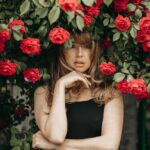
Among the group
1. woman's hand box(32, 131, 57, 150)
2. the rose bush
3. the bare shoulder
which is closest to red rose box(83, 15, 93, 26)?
the rose bush

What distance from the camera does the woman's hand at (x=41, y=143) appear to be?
4320 millimetres

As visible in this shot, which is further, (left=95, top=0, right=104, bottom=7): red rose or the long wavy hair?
the long wavy hair

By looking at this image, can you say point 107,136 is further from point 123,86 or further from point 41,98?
point 41,98

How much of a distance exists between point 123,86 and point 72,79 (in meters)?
0.36

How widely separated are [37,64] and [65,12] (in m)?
0.61

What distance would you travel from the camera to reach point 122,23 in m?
Answer: 4.15

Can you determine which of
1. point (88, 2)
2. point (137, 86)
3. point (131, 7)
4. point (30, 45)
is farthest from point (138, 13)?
point (30, 45)

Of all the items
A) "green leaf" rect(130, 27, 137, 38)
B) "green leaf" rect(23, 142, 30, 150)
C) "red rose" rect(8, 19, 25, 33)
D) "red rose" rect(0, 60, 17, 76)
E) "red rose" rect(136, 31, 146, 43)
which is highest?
"red rose" rect(8, 19, 25, 33)

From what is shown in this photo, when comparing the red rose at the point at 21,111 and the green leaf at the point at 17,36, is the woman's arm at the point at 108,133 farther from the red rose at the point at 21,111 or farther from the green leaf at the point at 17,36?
the red rose at the point at 21,111

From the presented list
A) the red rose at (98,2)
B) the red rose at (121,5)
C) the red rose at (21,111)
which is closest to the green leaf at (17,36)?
the red rose at (98,2)

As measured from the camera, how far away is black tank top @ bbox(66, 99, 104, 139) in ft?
14.3

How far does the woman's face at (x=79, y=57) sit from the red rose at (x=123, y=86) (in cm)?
30

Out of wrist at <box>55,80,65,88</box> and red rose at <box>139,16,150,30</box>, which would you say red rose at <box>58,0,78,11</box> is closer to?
red rose at <box>139,16,150,30</box>

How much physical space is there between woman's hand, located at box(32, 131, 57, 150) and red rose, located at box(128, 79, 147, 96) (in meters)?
0.66
